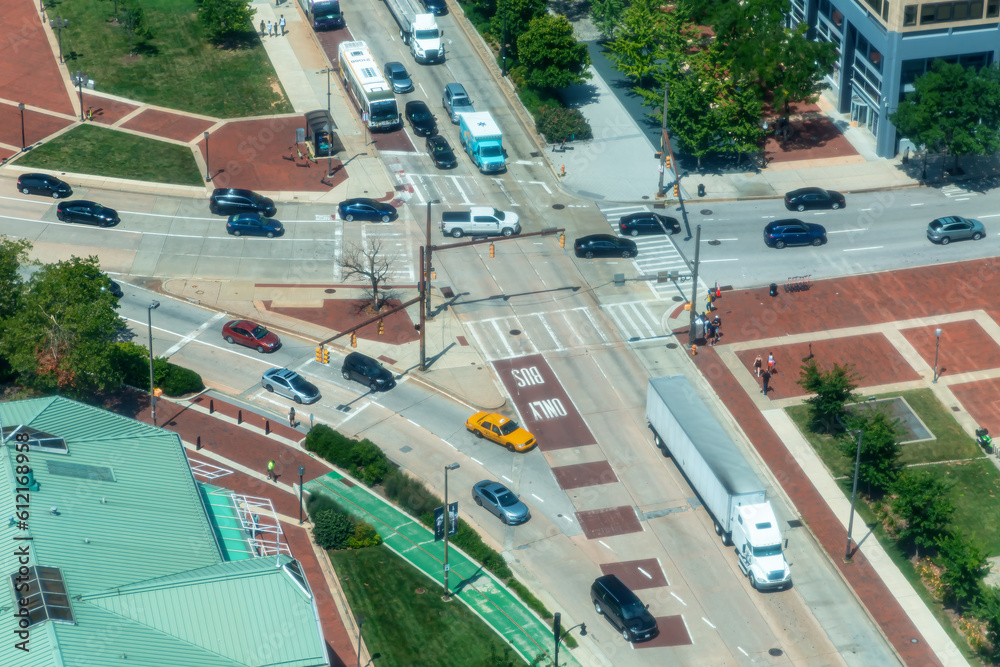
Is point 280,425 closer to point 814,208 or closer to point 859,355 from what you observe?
point 859,355

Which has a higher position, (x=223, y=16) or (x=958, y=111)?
(x=223, y=16)

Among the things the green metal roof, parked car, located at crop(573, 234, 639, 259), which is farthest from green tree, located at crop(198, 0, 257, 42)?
the green metal roof

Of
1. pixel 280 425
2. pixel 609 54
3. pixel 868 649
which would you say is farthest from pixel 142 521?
pixel 609 54

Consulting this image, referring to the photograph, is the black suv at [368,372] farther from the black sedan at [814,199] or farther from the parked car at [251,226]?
the black sedan at [814,199]

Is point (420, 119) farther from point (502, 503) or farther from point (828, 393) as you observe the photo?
point (828, 393)

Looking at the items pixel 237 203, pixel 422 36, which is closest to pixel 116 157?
pixel 237 203

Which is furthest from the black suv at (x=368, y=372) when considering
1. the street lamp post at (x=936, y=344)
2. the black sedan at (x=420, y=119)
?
the street lamp post at (x=936, y=344)
